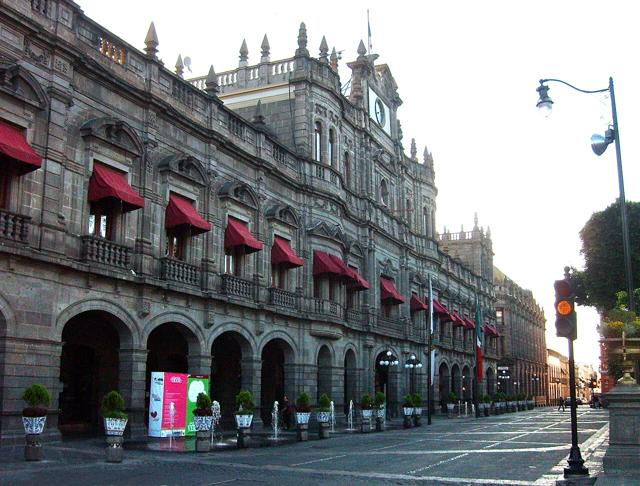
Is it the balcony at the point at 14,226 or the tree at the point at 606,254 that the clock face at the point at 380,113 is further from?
the balcony at the point at 14,226

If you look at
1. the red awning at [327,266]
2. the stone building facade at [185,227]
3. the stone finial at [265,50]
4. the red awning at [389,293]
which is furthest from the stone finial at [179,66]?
the red awning at [389,293]

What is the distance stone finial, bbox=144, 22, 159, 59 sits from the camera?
25312 millimetres

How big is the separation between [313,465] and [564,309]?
729cm

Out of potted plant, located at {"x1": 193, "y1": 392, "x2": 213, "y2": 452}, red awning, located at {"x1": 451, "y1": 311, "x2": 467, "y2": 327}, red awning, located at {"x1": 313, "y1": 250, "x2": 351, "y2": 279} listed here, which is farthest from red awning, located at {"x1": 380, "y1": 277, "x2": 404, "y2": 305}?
potted plant, located at {"x1": 193, "y1": 392, "x2": 213, "y2": 452}

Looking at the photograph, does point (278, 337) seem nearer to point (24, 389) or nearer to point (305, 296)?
point (305, 296)

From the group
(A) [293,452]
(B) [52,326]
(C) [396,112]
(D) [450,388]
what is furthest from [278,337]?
(D) [450,388]

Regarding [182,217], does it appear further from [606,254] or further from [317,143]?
[606,254]

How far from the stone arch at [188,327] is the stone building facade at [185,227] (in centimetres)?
7

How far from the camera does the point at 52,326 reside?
64.6 feet

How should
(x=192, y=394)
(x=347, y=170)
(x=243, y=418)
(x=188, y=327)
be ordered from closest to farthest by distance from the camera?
1. (x=243, y=418)
2. (x=192, y=394)
3. (x=188, y=327)
4. (x=347, y=170)

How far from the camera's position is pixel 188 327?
84.1 feet

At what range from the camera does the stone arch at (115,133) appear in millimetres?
21730

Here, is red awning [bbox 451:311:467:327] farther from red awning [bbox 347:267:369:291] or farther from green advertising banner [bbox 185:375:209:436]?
green advertising banner [bbox 185:375:209:436]

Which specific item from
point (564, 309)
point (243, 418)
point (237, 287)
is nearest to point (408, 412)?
point (237, 287)
